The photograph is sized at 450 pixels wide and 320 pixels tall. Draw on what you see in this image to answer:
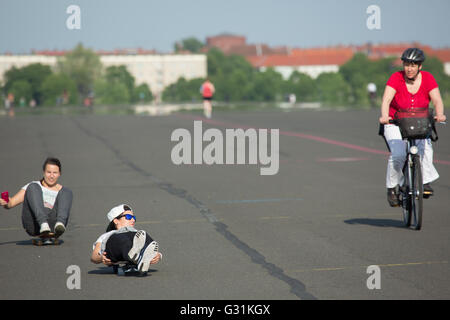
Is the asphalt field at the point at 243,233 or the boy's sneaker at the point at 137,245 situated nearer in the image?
the asphalt field at the point at 243,233

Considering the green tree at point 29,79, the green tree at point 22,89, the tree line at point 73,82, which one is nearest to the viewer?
the green tree at point 22,89

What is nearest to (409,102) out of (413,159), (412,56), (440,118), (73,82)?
(440,118)

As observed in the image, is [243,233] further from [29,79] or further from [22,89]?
[29,79]

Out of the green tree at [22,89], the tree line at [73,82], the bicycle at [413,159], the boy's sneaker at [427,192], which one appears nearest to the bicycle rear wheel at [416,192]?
the bicycle at [413,159]

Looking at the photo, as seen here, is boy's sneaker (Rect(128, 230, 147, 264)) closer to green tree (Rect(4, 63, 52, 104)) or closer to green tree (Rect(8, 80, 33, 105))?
green tree (Rect(8, 80, 33, 105))

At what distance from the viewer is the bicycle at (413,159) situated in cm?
861

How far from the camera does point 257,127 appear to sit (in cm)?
2966

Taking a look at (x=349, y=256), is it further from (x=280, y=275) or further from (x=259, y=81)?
(x=259, y=81)

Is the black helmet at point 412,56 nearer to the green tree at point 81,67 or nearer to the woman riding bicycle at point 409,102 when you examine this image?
the woman riding bicycle at point 409,102

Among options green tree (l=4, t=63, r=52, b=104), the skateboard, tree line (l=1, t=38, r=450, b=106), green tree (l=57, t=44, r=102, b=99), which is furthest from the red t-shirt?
green tree (l=57, t=44, r=102, b=99)

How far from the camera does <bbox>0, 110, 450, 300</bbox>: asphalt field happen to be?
6.25 m

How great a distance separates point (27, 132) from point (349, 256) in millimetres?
23469

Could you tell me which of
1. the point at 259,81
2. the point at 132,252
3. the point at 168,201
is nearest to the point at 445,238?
the point at 132,252
